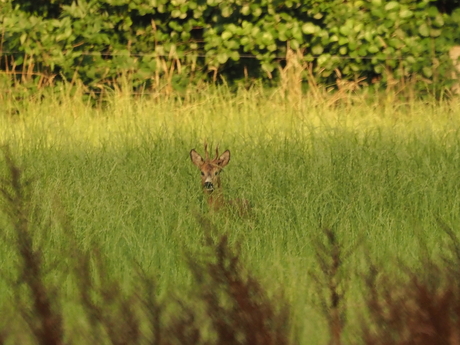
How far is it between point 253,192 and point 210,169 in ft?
1.22

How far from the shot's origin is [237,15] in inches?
422

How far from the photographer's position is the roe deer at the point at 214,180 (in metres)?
6.03

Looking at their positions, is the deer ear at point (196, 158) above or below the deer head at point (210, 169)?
above

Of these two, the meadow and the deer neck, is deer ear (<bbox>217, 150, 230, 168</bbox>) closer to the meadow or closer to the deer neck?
the meadow

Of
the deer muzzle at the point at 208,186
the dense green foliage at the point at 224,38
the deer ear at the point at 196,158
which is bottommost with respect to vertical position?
the deer muzzle at the point at 208,186

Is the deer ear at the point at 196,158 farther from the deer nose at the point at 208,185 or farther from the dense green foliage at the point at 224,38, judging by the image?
the dense green foliage at the point at 224,38

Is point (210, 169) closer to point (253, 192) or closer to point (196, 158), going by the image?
point (196, 158)

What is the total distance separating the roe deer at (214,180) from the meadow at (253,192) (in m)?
0.09

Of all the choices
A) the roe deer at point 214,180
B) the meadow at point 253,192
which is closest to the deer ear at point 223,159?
the roe deer at point 214,180

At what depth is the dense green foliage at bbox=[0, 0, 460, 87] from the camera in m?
10.3

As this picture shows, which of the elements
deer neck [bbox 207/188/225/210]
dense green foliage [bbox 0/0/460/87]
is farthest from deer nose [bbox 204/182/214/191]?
dense green foliage [bbox 0/0/460/87]

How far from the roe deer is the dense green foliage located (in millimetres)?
3729

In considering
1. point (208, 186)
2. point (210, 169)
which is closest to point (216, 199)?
point (208, 186)

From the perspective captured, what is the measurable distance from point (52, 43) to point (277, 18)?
2.62 meters
